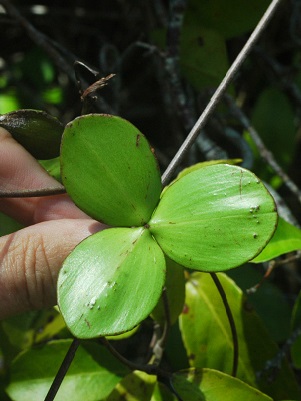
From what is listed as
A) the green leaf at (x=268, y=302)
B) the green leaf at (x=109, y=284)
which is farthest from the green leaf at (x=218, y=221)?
the green leaf at (x=268, y=302)

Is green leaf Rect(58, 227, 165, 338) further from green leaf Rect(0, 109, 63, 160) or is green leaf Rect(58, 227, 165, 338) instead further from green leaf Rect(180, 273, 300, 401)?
green leaf Rect(180, 273, 300, 401)

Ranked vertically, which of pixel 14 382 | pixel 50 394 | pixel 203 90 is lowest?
pixel 14 382

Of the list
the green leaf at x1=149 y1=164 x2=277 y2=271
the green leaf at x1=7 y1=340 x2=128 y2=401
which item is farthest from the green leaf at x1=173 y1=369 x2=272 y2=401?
the green leaf at x1=149 y1=164 x2=277 y2=271

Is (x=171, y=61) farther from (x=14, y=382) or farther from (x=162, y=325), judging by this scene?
(x=14, y=382)

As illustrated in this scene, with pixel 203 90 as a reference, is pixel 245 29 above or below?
above

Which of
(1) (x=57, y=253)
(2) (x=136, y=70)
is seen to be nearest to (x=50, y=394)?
(1) (x=57, y=253)
